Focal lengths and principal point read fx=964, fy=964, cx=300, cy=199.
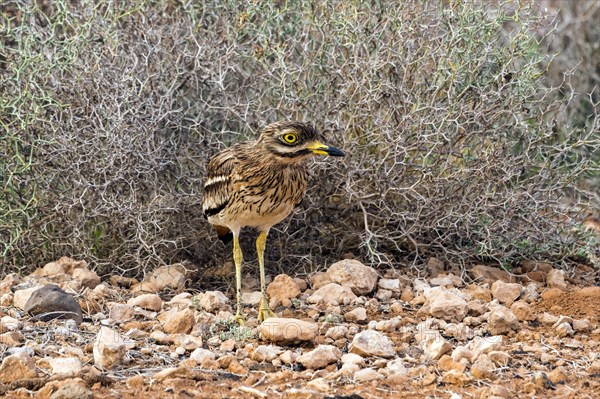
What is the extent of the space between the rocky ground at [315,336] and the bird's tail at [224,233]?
284mm

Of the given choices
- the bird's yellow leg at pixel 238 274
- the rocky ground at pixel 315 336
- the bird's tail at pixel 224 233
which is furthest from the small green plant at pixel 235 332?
the bird's tail at pixel 224 233

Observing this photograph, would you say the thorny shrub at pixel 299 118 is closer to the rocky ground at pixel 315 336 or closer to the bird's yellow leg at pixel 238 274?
the rocky ground at pixel 315 336

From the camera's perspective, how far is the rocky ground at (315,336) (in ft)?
12.3

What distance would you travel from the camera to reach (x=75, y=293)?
488 cm

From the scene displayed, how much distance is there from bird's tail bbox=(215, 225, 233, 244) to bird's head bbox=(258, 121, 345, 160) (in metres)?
0.67

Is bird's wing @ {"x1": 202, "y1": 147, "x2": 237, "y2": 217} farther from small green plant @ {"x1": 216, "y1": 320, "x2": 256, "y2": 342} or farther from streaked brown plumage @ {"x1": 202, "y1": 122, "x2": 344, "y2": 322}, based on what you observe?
small green plant @ {"x1": 216, "y1": 320, "x2": 256, "y2": 342}

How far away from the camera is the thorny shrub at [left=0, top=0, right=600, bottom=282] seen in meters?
5.19

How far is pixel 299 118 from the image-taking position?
17.6ft

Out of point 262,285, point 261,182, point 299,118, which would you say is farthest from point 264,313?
point 299,118

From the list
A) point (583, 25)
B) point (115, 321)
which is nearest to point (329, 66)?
point (115, 321)

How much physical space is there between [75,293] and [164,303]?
45cm

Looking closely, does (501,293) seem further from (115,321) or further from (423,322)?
(115,321)

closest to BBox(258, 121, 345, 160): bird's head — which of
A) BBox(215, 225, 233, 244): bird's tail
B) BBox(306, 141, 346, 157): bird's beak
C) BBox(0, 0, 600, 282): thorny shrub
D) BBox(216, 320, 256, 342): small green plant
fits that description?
BBox(306, 141, 346, 157): bird's beak

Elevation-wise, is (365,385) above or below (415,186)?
below
